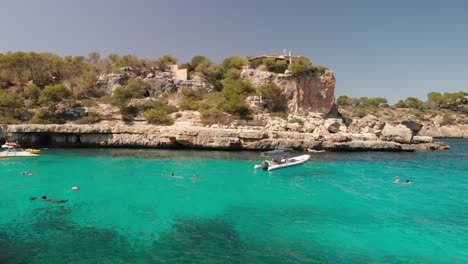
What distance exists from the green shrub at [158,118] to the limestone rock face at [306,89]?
18.3 m

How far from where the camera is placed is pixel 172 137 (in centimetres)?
3816

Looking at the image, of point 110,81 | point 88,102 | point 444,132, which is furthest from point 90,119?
point 444,132

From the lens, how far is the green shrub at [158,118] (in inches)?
1684

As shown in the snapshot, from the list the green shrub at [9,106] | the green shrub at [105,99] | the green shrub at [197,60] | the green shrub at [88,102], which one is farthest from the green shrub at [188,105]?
the green shrub at [9,106]

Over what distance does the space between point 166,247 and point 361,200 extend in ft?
41.2

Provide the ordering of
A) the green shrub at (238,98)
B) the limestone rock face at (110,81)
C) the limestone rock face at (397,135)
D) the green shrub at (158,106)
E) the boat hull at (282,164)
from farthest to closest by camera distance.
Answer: the limestone rock face at (110,81) < the green shrub at (158,106) < the limestone rock face at (397,135) < the green shrub at (238,98) < the boat hull at (282,164)

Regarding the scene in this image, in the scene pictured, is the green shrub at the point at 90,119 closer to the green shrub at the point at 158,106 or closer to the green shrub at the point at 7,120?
the green shrub at the point at 158,106

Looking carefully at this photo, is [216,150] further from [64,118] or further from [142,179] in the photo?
[64,118]

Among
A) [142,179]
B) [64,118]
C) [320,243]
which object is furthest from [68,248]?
[64,118]

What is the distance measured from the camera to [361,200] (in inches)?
728

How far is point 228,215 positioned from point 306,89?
41.0m

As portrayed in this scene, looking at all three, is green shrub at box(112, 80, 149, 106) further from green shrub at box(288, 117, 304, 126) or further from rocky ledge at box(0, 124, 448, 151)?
green shrub at box(288, 117, 304, 126)

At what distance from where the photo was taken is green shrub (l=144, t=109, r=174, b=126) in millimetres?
42781

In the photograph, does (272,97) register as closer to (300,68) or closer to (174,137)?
(300,68)
